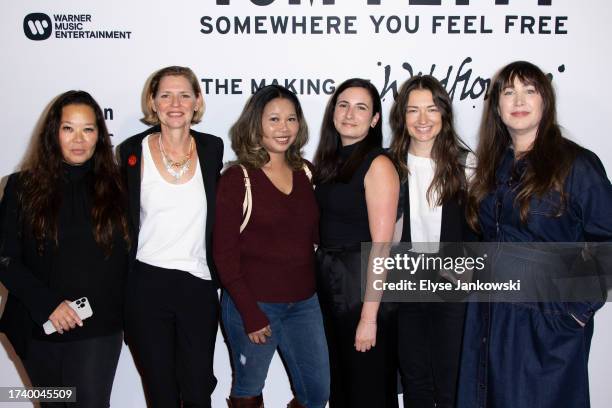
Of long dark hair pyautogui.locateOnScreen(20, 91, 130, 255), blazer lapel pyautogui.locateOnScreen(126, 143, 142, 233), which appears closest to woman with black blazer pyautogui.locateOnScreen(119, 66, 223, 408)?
blazer lapel pyautogui.locateOnScreen(126, 143, 142, 233)

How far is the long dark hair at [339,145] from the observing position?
247 centimetres

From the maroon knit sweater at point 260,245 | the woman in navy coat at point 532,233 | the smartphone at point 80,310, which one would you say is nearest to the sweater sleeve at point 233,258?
the maroon knit sweater at point 260,245

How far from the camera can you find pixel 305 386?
2643mm

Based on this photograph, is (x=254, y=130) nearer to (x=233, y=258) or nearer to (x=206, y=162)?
(x=206, y=162)

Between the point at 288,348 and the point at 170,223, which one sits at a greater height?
the point at 170,223

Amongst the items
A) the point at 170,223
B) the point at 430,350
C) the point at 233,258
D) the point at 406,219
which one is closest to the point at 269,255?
the point at 233,258

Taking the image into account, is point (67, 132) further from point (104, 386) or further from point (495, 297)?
point (495, 297)

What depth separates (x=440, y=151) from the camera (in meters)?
2.61

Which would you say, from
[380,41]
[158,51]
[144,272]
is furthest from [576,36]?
[144,272]

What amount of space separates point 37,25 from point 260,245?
208cm

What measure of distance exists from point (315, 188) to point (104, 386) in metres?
1.31

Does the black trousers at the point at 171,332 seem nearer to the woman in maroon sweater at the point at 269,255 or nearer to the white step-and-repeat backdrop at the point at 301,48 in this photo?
the woman in maroon sweater at the point at 269,255

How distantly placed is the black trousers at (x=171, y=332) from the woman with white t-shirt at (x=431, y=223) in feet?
3.09

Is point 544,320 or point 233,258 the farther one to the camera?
point 233,258
